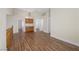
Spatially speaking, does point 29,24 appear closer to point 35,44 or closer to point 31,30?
point 31,30

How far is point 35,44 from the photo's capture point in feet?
8.34

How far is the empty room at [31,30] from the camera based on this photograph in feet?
7.71

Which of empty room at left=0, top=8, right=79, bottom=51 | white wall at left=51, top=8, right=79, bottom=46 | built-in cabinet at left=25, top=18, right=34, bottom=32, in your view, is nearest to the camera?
empty room at left=0, top=8, right=79, bottom=51

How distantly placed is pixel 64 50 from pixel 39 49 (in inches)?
23.5

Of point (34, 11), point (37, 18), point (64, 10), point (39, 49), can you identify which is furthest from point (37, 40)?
point (64, 10)

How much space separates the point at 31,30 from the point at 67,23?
1049mm

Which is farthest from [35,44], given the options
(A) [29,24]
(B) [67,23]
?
(B) [67,23]

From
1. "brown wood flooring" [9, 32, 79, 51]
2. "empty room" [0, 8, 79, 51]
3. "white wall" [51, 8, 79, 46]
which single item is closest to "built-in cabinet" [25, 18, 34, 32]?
"empty room" [0, 8, 79, 51]

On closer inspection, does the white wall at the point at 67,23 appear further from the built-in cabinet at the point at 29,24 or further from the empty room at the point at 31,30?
the built-in cabinet at the point at 29,24

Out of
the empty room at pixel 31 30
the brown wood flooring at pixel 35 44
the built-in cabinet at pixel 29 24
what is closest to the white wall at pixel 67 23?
the empty room at pixel 31 30

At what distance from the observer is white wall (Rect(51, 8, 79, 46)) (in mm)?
2625

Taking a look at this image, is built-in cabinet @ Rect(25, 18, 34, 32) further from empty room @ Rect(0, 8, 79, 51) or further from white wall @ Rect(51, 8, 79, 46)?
white wall @ Rect(51, 8, 79, 46)

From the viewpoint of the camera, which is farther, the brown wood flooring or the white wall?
the white wall

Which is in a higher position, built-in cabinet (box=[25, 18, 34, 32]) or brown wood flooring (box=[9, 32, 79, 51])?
built-in cabinet (box=[25, 18, 34, 32])
